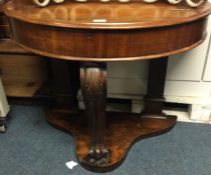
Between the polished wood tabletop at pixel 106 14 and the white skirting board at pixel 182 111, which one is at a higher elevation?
the polished wood tabletop at pixel 106 14

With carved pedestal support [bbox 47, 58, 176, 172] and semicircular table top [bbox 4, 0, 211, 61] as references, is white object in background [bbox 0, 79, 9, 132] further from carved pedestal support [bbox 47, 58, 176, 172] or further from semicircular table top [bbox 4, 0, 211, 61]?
semicircular table top [bbox 4, 0, 211, 61]

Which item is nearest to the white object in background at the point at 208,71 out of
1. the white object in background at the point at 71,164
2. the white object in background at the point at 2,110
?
the white object in background at the point at 71,164

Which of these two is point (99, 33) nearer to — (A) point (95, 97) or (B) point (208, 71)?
(A) point (95, 97)

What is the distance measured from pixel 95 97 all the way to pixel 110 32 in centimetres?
23

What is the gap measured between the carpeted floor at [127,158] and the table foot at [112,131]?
1.5 inches

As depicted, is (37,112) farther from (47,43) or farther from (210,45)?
(210,45)

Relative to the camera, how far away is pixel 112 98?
4.44 ft

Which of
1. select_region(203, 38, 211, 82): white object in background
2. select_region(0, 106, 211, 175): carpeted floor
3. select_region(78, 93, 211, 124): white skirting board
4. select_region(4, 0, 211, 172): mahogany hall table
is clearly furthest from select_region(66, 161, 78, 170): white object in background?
select_region(203, 38, 211, 82): white object in background

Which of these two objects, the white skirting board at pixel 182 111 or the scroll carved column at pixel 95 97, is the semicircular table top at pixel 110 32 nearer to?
the scroll carved column at pixel 95 97

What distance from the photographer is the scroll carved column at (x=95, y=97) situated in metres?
0.75

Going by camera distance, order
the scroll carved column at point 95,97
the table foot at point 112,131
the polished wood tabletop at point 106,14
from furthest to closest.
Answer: the table foot at point 112,131, the scroll carved column at point 95,97, the polished wood tabletop at point 106,14

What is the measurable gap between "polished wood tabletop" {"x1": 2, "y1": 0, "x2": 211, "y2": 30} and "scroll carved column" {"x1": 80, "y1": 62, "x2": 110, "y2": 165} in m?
0.14

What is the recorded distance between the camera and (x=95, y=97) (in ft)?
2.58

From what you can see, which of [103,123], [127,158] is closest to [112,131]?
[127,158]
